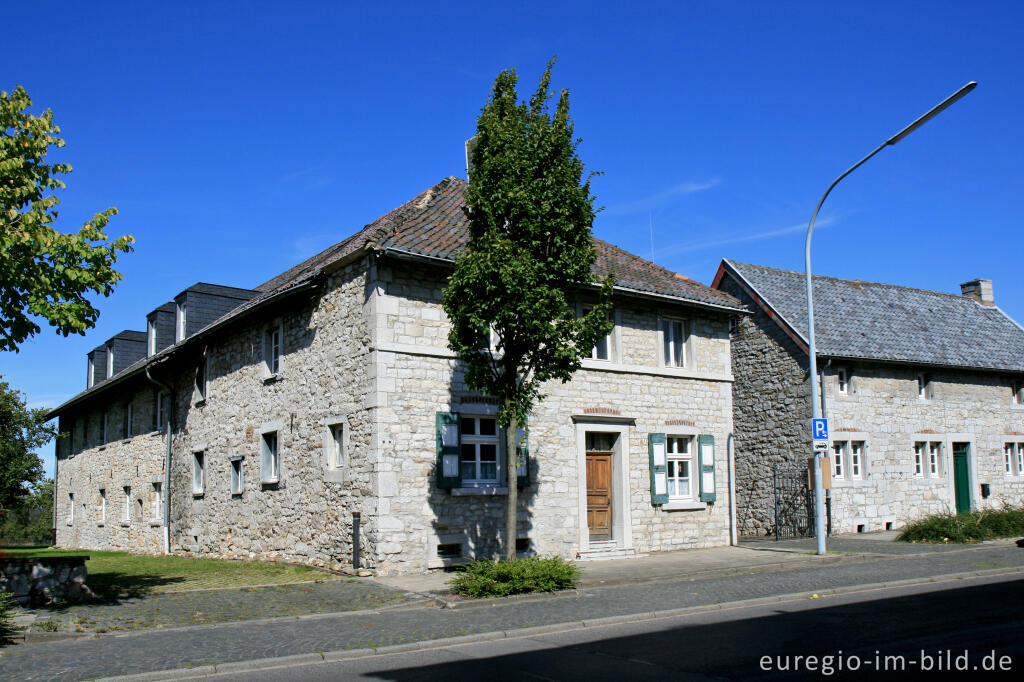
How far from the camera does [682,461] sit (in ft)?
62.0

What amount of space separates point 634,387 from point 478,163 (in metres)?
6.99

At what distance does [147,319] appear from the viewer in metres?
27.0

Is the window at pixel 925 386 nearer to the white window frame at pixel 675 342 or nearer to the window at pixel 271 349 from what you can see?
the white window frame at pixel 675 342

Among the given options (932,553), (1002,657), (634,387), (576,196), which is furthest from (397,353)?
(932,553)

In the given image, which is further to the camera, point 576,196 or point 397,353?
point 397,353

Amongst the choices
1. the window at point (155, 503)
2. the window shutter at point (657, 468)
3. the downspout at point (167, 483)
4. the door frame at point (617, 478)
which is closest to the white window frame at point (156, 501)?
the window at point (155, 503)

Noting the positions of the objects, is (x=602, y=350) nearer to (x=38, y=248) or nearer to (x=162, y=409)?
(x=38, y=248)

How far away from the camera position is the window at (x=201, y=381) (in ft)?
→ 71.3

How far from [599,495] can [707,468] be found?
9.62ft

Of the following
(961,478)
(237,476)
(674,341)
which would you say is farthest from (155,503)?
(961,478)

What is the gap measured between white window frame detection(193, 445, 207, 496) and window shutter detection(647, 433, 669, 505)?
11251 millimetres

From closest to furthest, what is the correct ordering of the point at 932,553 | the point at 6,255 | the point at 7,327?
1. the point at 6,255
2. the point at 7,327
3. the point at 932,553

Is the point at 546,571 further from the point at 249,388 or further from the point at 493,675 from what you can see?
the point at 249,388

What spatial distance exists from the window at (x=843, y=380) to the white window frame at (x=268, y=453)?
590 inches
